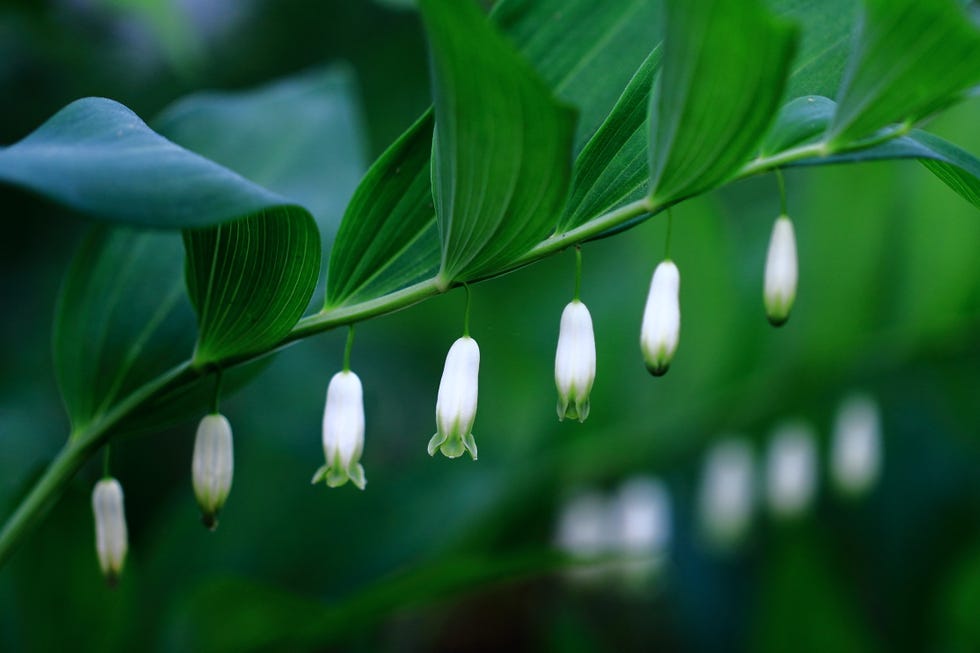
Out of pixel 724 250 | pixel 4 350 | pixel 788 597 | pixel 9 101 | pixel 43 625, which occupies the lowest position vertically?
pixel 788 597

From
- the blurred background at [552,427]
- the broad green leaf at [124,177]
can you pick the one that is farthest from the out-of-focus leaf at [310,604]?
the broad green leaf at [124,177]

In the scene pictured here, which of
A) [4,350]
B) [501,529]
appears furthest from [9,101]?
[501,529]

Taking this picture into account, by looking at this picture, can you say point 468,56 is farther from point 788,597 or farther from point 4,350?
point 4,350

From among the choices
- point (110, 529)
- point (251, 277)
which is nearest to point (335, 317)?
point (251, 277)

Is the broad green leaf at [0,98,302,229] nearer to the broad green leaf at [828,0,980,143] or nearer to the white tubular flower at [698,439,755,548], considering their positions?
the broad green leaf at [828,0,980,143]

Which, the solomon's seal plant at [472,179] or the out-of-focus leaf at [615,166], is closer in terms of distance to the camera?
the solomon's seal plant at [472,179]

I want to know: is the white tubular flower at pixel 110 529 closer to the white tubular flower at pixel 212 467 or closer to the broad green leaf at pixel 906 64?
the white tubular flower at pixel 212 467

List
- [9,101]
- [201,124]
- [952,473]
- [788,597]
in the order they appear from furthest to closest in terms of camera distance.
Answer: [952,473] < [9,101] < [788,597] < [201,124]

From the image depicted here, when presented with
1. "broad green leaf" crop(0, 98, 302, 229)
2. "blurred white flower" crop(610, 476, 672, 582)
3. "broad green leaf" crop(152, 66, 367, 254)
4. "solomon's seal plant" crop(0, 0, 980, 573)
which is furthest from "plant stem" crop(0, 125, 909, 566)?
"blurred white flower" crop(610, 476, 672, 582)
